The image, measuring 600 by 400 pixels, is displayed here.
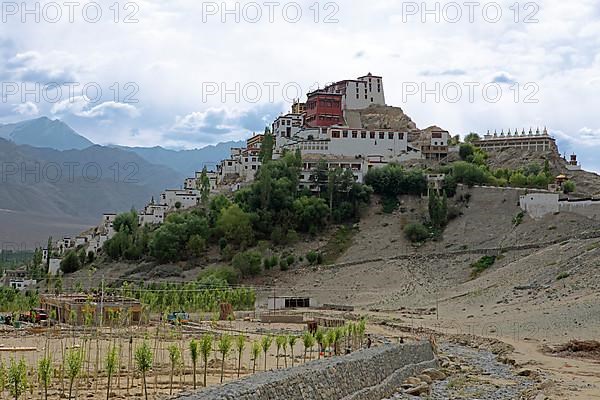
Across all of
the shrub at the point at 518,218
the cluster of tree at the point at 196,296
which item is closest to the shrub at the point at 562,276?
the shrub at the point at 518,218

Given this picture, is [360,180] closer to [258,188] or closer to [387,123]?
[258,188]

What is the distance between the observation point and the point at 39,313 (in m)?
46.1

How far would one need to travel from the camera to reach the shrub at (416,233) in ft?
210

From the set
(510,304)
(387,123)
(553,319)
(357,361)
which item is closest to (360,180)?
(387,123)

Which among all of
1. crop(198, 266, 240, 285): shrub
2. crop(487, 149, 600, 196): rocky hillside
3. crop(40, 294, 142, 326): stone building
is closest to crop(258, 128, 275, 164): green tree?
crop(198, 266, 240, 285): shrub

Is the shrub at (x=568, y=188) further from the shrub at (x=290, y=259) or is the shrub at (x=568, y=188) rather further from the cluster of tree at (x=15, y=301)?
the cluster of tree at (x=15, y=301)

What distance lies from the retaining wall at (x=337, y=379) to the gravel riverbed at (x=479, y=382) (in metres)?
0.91

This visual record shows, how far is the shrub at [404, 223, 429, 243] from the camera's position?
63.9 m

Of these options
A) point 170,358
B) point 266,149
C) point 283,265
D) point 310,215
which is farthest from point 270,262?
point 170,358

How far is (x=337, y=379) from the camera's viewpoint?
1859cm

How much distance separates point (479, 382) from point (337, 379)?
879 cm

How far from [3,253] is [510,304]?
96.9 metres

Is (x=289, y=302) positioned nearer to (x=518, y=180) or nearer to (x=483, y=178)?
(x=483, y=178)

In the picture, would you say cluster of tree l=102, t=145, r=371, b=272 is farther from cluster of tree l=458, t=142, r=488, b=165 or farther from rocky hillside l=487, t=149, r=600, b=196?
rocky hillside l=487, t=149, r=600, b=196
